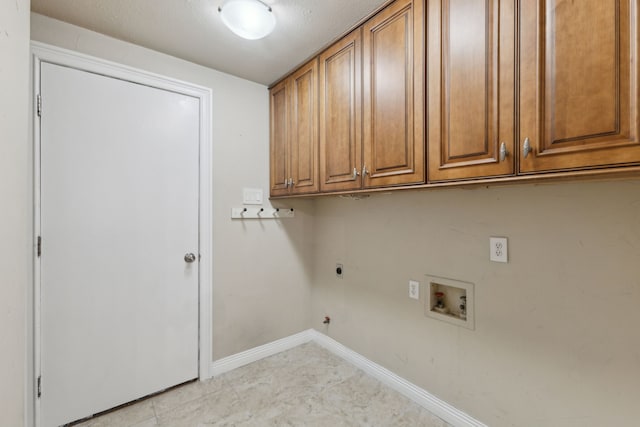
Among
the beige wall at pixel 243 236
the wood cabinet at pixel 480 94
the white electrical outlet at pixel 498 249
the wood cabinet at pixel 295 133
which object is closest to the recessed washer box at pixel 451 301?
the white electrical outlet at pixel 498 249

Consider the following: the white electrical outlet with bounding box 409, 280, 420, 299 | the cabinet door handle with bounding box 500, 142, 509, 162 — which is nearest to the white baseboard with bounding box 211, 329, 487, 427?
the white electrical outlet with bounding box 409, 280, 420, 299

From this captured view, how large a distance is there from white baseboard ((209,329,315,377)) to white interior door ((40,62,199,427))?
17 centimetres

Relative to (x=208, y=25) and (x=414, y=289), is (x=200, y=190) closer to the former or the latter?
(x=208, y=25)

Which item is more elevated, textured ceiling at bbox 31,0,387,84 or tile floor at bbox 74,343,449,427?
textured ceiling at bbox 31,0,387,84

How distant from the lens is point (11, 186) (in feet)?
2.66

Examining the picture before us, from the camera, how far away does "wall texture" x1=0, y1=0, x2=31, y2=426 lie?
2.38 feet

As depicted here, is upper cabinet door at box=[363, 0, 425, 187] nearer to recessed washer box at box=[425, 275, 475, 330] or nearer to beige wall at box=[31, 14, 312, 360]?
recessed washer box at box=[425, 275, 475, 330]

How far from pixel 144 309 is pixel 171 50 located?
5.55ft

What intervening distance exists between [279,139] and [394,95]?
1.10 meters

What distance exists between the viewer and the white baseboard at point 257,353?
2.12m

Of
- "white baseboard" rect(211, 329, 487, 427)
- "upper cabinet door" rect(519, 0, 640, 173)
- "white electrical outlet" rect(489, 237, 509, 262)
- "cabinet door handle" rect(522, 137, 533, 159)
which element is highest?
"upper cabinet door" rect(519, 0, 640, 173)

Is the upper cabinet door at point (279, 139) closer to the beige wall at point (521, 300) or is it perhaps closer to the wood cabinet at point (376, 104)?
the wood cabinet at point (376, 104)

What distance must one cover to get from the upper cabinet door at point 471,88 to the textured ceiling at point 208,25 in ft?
1.57

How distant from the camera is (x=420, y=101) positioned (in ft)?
4.27
